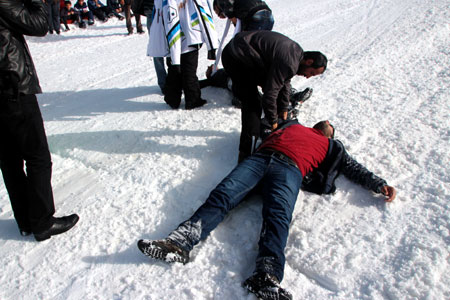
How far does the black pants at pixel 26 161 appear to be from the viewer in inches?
82.5

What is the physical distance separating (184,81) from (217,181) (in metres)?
1.69

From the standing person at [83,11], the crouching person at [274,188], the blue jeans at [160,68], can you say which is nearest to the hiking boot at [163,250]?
the crouching person at [274,188]

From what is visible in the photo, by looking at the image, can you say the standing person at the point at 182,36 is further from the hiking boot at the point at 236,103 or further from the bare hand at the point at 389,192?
the bare hand at the point at 389,192

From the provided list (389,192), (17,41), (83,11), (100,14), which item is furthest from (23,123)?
(100,14)

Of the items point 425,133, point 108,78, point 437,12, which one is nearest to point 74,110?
point 108,78

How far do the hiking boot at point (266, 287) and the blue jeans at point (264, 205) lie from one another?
0.06m

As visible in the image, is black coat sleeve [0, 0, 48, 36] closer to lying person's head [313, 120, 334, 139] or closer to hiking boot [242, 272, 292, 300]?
hiking boot [242, 272, 292, 300]

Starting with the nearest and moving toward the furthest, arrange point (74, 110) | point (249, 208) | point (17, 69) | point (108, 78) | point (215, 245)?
point (17, 69) < point (215, 245) < point (249, 208) < point (74, 110) < point (108, 78)

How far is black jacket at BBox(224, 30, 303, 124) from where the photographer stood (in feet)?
9.00

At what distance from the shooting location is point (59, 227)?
8.36 ft

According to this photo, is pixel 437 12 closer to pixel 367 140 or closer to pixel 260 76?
pixel 367 140

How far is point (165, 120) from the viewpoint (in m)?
4.16

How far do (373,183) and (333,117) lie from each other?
1337 millimetres

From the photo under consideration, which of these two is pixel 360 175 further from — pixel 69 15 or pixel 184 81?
pixel 69 15
